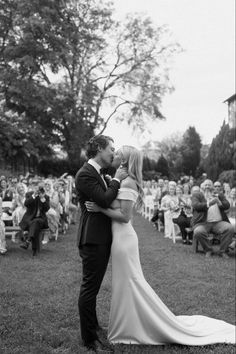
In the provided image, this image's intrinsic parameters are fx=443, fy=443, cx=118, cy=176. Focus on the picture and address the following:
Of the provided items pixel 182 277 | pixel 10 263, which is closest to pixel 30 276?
pixel 10 263

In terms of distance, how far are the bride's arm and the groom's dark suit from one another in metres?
0.08

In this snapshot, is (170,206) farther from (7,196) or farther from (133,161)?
(133,161)

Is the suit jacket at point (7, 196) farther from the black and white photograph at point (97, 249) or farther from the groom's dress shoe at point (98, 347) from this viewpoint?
the groom's dress shoe at point (98, 347)

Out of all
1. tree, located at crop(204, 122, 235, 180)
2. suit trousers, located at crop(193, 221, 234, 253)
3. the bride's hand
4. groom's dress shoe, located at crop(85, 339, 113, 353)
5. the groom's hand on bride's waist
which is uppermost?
tree, located at crop(204, 122, 235, 180)

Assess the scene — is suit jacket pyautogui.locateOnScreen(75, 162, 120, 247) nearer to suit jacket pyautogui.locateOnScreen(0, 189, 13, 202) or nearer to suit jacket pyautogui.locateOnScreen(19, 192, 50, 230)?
suit jacket pyautogui.locateOnScreen(19, 192, 50, 230)

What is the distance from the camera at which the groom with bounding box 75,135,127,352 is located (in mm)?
4152

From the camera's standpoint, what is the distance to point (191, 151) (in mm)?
57281

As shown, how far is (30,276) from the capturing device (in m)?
7.51

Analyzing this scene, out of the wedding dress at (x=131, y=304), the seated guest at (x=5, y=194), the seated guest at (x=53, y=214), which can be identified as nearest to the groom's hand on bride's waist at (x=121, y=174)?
the wedding dress at (x=131, y=304)

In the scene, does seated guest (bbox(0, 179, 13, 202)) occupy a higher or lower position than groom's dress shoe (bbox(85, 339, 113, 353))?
higher

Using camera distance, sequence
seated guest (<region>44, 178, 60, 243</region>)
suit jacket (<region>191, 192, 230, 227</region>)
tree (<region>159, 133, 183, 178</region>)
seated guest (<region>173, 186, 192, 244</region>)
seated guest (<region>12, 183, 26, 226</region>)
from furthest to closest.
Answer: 1. tree (<region>159, 133, 183, 178</region>)
2. seated guest (<region>173, 186, 192, 244</region>)
3. seated guest (<region>44, 178, 60, 243</region>)
4. seated guest (<region>12, 183, 26, 226</region>)
5. suit jacket (<region>191, 192, 230, 227</region>)

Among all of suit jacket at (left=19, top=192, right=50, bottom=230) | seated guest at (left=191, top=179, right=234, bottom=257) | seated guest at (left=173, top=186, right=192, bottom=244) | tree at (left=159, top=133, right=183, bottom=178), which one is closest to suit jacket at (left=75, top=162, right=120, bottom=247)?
suit jacket at (left=19, top=192, right=50, bottom=230)

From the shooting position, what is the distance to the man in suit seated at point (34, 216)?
9828 mm

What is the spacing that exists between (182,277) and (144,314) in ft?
12.1
